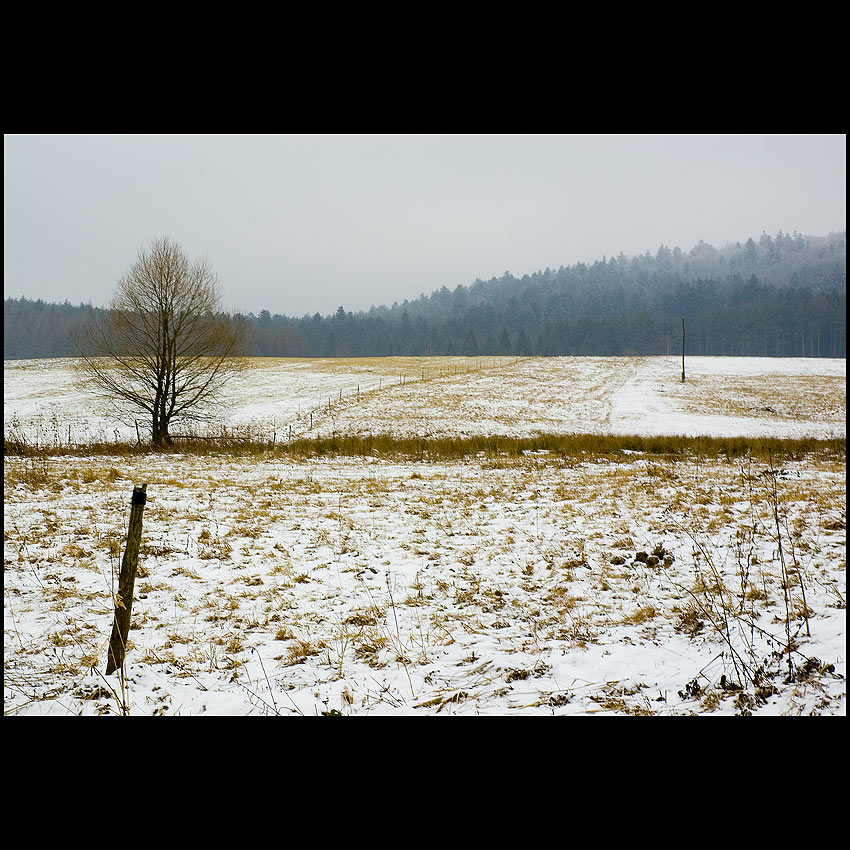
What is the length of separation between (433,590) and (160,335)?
64.0 ft

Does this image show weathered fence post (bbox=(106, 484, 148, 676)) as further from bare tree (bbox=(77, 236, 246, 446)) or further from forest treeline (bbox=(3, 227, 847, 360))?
forest treeline (bbox=(3, 227, 847, 360))

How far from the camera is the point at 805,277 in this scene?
198 m

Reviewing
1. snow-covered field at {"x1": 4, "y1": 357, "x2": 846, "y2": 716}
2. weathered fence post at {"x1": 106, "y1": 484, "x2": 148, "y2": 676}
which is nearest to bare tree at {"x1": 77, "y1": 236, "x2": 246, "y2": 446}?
snow-covered field at {"x1": 4, "y1": 357, "x2": 846, "y2": 716}

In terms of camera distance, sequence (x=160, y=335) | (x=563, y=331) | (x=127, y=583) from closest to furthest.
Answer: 1. (x=127, y=583)
2. (x=160, y=335)
3. (x=563, y=331)

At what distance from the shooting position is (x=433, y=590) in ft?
22.7

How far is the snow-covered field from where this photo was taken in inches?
178

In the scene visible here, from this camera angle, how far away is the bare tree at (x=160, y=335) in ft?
70.3

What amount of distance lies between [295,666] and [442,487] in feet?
29.3

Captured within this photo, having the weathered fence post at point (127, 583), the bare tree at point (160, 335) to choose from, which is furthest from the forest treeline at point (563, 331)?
the weathered fence post at point (127, 583)

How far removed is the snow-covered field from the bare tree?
625 cm

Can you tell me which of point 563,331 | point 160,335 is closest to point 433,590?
point 160,335

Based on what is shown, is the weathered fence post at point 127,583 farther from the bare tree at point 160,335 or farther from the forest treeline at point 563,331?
the forest treeline at point 563,331

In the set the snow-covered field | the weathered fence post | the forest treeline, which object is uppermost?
the forest treeline

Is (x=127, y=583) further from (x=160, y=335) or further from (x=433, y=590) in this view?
(x=160, y=335)
